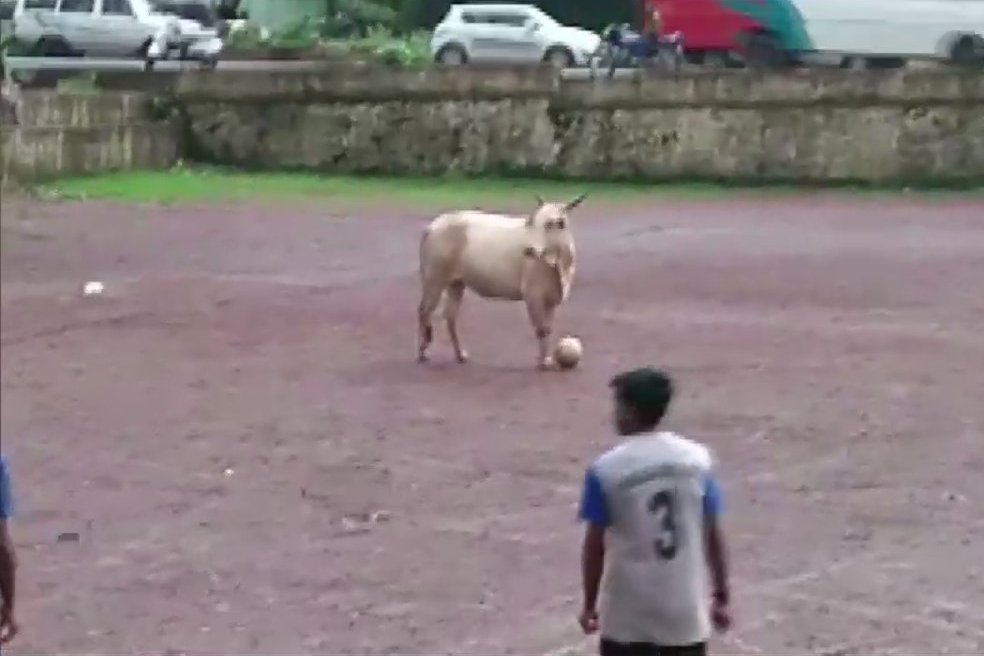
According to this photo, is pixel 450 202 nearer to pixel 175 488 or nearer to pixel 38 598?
pixel 175 488

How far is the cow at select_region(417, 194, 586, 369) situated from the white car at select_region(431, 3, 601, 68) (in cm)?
2086

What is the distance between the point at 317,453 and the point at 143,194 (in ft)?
41.9

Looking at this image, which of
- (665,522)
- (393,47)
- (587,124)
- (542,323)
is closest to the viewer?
(665,522)

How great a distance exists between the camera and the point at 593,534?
4.91 metres

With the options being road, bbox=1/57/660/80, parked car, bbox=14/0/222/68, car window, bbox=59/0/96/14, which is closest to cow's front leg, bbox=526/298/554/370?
road, bbox=1/57/660/80

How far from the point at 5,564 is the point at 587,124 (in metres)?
21.8

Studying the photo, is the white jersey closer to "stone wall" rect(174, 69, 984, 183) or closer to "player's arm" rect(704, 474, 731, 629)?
"player's arm" rect(704, 474, 731, 629)

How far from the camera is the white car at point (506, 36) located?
34.1 meters

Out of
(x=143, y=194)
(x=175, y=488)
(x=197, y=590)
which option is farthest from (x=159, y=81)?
(x=197, y=590)

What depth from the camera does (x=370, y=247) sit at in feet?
62.4

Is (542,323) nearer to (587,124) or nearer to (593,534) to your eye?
(593,534)

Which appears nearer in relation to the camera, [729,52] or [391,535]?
[391,535]

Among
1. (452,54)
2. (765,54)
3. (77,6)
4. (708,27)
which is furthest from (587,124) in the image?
(77,6)

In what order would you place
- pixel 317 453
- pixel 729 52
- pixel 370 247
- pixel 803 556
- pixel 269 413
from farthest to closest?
pixel 729 52, pixel 370 247, pixel 269 413, pixel 317 453, pixel 803 556
